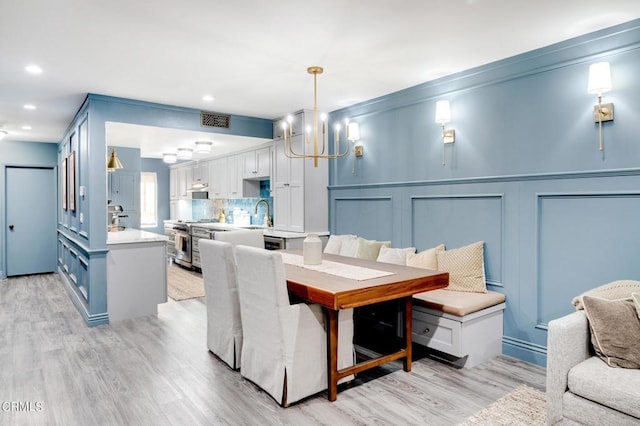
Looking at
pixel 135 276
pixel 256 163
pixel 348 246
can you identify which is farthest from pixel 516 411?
pixel 256 163

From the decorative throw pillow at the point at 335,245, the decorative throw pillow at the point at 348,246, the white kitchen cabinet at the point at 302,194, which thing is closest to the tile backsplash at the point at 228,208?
the white kitchen cabinet at the point at 302,194

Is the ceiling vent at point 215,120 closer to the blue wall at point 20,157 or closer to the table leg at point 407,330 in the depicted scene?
the table leg at point 407,330

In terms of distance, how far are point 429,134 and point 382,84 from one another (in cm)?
70

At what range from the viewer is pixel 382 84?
4016 millimetres

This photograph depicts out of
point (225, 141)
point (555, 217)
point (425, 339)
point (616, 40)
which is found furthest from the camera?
point (225, 141)

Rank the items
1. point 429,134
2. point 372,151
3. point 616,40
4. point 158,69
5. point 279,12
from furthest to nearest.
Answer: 1. point 372,151
2. point 429,134
3. point 158,69
4. point 616,40
5. point 279,12

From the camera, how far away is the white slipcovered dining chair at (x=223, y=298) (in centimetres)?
303

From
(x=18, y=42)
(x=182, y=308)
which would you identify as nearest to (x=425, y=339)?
(x=182, y=308)

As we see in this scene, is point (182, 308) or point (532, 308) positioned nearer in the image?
point (532, 308)

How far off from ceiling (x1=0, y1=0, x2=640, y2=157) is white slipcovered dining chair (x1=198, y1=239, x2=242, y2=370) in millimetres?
1552

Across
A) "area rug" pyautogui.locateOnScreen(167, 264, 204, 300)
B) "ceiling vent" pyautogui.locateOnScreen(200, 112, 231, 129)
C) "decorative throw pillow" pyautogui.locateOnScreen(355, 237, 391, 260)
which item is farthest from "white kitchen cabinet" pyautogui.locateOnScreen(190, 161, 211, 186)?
"decorative throw pillow" pyautogui.locateOnScreen(355, 237, 391, 260)

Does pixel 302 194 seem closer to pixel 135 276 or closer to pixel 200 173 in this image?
pixel 135 276

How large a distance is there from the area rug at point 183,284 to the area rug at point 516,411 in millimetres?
4076

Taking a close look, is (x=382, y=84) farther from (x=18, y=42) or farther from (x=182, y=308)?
(x=182, y=308)
